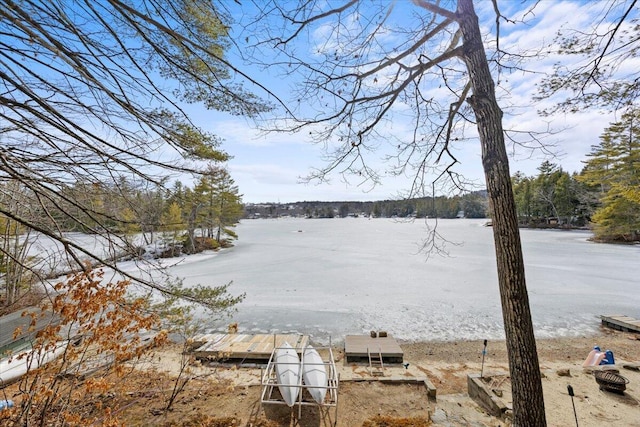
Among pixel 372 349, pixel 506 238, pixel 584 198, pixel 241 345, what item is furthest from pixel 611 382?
pixel 584 198

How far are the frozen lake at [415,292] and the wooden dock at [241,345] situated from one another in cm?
73

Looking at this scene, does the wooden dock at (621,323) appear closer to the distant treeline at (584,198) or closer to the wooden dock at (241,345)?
the distant treeline at (584,198)

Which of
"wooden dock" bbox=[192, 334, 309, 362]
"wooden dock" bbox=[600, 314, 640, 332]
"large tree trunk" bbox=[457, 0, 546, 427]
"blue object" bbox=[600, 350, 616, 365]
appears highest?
"large tree trunk" bbox=[457, 0, 546, 427]

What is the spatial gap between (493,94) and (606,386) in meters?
4.48

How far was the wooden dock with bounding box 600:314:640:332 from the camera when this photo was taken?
656cm

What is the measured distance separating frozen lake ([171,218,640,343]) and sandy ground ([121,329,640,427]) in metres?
1.35

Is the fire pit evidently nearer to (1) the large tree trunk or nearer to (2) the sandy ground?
(2) the sandy ground

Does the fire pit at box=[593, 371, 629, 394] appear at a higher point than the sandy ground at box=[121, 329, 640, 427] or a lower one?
higher

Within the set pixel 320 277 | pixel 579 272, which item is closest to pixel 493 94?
pixel 320 277

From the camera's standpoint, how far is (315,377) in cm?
401

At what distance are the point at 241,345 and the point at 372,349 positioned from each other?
262 centimetres

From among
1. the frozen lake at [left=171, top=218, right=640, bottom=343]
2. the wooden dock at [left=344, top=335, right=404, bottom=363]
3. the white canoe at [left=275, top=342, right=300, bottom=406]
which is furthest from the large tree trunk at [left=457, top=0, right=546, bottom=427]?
the wooden dock at [left=344, top=335, right=404, bottom=363]

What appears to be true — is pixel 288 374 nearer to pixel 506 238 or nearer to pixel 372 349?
pixel 372 349

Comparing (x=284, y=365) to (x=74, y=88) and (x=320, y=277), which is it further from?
(x=320, y=277)
